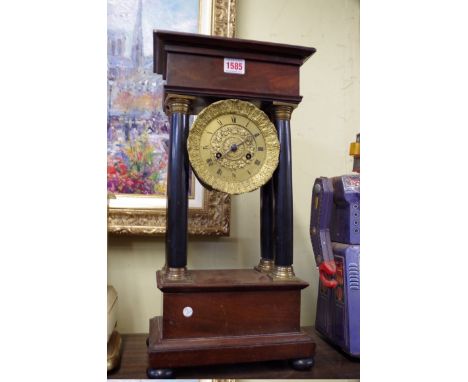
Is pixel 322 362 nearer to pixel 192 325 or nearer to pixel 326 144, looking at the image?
pixel 192 325

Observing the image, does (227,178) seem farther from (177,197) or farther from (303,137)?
(303,137)

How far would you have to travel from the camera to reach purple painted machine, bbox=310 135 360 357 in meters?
1.01

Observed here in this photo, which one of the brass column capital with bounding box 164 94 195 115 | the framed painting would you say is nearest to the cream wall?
the framed painting

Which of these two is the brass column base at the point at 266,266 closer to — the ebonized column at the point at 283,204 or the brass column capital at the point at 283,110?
the ebonized column at the point at 283,204

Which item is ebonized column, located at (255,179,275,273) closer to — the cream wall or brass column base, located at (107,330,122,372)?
the cream wall

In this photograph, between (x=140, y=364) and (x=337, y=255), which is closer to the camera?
(x=140, y=364)

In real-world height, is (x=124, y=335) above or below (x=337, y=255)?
below

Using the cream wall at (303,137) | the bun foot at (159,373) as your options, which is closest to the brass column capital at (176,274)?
the bun foot at (159,373)

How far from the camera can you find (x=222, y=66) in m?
0.95

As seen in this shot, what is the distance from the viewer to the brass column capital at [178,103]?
928mm

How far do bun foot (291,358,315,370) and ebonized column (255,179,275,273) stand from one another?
23cm

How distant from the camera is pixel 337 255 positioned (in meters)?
1.06
